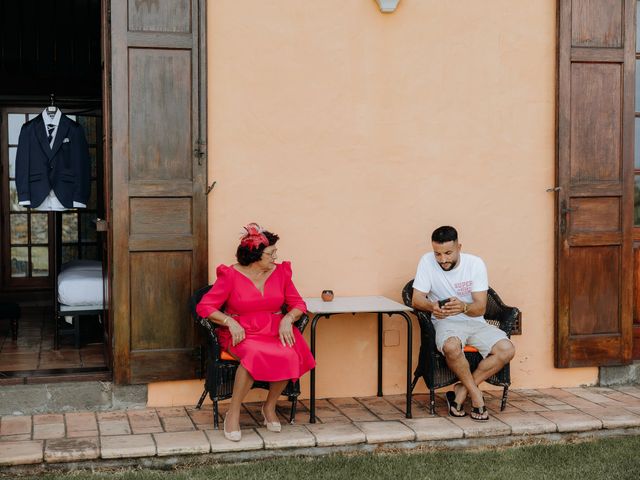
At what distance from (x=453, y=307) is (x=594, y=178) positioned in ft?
4.75

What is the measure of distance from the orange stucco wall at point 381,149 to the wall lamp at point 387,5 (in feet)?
0.21

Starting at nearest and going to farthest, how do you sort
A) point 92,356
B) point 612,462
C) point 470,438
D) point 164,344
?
1. point 612,462
2. point 470,438
3. point 164,344
4. point 92,356

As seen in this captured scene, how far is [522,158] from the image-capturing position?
5.23 m

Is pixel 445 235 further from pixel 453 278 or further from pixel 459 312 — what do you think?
pixel 459 312

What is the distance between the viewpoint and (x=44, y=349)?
225 inches

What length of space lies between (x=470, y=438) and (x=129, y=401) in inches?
76.5

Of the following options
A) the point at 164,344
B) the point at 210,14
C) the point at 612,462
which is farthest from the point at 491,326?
the point at 210,14

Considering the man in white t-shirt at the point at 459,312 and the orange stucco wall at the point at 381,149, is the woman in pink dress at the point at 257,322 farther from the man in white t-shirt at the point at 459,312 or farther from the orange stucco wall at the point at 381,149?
the man in white t-shirt at the point at 459,312

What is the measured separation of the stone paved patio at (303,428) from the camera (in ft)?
13.0

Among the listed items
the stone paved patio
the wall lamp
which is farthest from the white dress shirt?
the wall lamp

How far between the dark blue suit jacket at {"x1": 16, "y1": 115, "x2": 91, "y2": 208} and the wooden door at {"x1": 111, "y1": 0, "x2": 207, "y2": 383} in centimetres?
189

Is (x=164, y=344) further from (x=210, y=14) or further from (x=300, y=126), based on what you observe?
(x=210, y=14)

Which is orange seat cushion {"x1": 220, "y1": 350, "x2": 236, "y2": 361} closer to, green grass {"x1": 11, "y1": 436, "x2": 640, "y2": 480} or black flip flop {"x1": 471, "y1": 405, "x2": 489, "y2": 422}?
green grass {"x1": 11, "y1": 436, "x2": 640, "y2": 480}

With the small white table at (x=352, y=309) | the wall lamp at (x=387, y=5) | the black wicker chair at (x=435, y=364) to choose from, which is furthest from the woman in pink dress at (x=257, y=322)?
the wall lamp at (x=387, y=5)
